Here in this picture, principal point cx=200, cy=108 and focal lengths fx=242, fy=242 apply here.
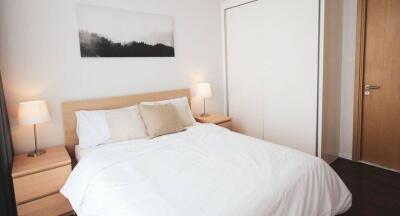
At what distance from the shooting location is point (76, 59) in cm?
248

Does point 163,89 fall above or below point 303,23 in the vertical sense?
below

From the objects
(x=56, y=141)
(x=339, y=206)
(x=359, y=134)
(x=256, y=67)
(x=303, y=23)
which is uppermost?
(x=303, y=23)

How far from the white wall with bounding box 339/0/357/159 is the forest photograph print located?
7.09ft

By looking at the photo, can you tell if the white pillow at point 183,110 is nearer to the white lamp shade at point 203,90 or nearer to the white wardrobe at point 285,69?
the white lamp shade at point 203,90

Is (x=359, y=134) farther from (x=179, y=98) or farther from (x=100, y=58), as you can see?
(x=100, y=58)

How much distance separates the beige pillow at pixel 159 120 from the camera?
8.13 feet

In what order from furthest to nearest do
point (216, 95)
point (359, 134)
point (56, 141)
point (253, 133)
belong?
point (216, 95) → point (253, 133) → point (359, 134) → point (56, 141)

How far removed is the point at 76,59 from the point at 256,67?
226 centimetres

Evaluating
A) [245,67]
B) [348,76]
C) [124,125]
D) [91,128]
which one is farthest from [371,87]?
[91,128]

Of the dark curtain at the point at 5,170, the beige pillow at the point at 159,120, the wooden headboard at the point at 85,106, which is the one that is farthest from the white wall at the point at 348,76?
the dark curtain at the point at 5,170

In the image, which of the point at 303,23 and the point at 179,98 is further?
the point at 179,98

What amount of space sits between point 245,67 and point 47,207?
9.37 ft

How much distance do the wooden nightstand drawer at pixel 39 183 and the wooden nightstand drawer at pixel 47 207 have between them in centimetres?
5

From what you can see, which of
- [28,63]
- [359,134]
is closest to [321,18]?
[359,134]
